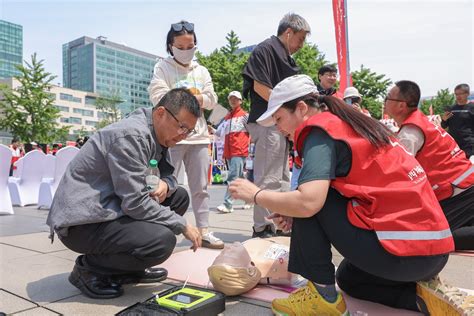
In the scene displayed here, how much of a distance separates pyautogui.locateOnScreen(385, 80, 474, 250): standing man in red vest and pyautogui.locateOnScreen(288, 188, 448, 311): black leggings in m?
1.47

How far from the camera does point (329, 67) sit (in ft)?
15.7

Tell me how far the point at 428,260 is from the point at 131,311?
1.35 metres

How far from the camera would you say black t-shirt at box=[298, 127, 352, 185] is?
1666 mm

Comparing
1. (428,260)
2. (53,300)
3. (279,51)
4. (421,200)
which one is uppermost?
(279,51)

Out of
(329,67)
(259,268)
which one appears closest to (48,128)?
(329,67)

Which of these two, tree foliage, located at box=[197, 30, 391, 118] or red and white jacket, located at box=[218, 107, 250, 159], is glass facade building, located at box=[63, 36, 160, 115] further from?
red and white jacket, located at box=[218, 107, 250, 159]

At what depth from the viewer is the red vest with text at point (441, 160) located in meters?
3.08

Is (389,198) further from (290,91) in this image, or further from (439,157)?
(439,157)

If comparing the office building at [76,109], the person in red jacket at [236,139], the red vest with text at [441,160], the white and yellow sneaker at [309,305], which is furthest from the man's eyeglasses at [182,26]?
the office building at [76,109]

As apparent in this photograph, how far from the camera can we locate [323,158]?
1680 millimetres

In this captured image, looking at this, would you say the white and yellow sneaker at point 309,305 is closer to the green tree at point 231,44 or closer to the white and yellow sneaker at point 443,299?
the white and yellow sneaker at point 443,299

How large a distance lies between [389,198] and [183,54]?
2.43 m

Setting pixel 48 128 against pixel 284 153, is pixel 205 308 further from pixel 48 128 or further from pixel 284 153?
pixel 48 128

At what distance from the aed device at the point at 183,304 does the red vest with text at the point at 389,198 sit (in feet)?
2.62
